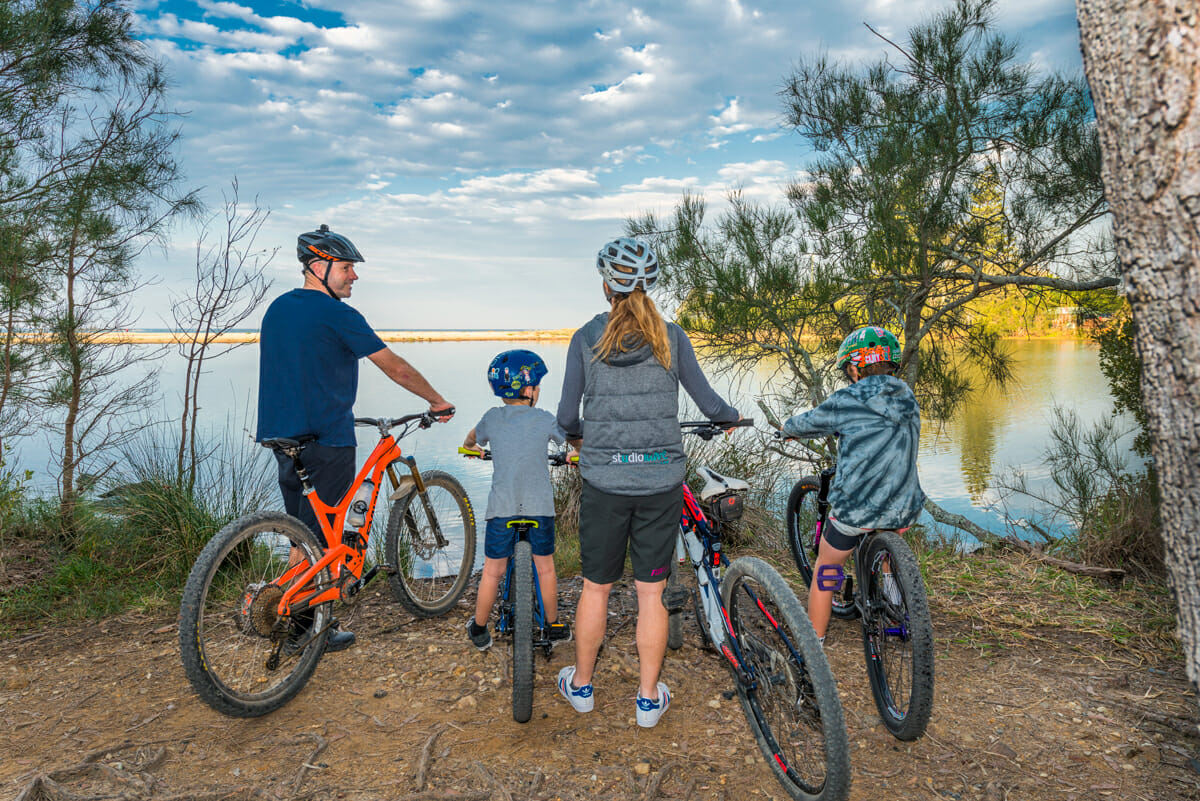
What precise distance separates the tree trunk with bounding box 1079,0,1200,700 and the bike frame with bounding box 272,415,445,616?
9.70 feet

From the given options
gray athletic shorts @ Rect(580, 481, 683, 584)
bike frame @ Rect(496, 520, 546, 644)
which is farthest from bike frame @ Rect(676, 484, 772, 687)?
bike frame @ Rect(496, 520, 546, 644)

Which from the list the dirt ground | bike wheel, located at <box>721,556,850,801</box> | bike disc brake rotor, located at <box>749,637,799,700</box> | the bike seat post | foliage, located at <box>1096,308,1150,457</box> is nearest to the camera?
bike wheel, located at <box>721,556,850,801</box>

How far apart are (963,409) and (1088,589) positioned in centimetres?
419

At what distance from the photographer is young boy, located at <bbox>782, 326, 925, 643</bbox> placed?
110 inches

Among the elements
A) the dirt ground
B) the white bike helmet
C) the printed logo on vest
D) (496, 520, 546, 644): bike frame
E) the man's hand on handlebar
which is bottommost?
the dirt ground

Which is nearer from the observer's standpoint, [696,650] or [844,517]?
[844,517]

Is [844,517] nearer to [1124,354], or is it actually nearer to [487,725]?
[487,725]

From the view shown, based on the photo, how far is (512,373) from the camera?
10.1 ft

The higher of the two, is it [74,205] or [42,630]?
[74,205]

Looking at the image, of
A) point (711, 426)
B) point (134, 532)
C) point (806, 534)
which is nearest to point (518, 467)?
point (711, 426)

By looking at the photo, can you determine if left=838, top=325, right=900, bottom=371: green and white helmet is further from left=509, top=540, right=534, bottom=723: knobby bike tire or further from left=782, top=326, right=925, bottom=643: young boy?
left=509, top=540, right=534, bottom=723: knobby bike tire

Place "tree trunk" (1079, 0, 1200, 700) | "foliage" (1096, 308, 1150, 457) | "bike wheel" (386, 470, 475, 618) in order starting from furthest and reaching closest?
"foliage" (1096, 308, 1150, 457)
"bike wheel" (386, 470, 475, 618)
"tree trunk" (1079, 0, 1200, 700)

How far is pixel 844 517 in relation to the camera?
2.87 m

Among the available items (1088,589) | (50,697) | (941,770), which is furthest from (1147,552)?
(50,697)
